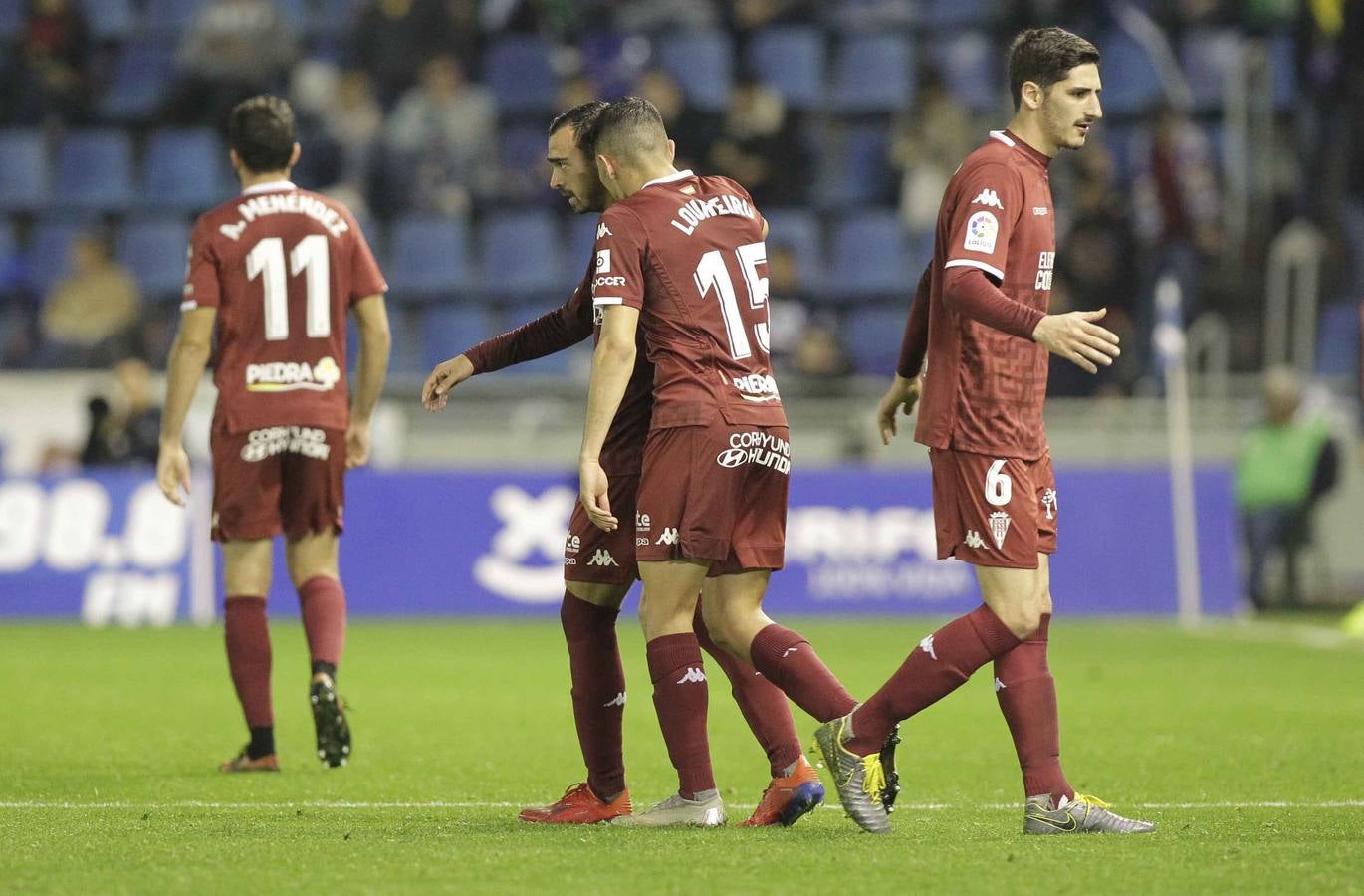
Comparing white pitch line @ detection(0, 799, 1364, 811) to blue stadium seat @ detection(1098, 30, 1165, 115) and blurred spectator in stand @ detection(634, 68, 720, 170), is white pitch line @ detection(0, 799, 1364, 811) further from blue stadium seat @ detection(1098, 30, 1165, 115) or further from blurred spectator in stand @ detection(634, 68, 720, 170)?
blue stadium seat @ detection(1098, 30, 1165, 115)

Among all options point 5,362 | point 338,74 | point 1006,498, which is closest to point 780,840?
point 1006,498

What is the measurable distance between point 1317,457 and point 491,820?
1193 centimetres

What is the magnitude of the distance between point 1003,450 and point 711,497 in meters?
0.79

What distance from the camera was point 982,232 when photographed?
5449mm

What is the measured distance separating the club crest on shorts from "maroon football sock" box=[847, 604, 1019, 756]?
19 cm

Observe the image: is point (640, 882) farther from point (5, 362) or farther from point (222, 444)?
point (5, 362)

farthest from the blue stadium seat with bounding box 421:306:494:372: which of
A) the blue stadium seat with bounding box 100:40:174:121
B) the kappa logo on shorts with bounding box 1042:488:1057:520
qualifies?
the kappa logo on shorts with bounding box 1042:488:1057:520

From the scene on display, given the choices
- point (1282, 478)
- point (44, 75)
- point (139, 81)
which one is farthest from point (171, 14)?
point (1282, 478)

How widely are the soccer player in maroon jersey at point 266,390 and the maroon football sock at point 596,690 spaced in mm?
1495

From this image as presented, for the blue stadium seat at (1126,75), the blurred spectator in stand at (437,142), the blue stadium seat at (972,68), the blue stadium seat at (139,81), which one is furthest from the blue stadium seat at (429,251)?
the blue stadium seat at (1126,75)

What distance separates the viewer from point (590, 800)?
5945 millimetres

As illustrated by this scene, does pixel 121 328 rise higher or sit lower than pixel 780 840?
higher

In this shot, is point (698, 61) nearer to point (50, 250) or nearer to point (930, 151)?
point (930, 151)

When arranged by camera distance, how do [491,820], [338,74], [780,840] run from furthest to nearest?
[338,74] → [491,820] → [780,840]
